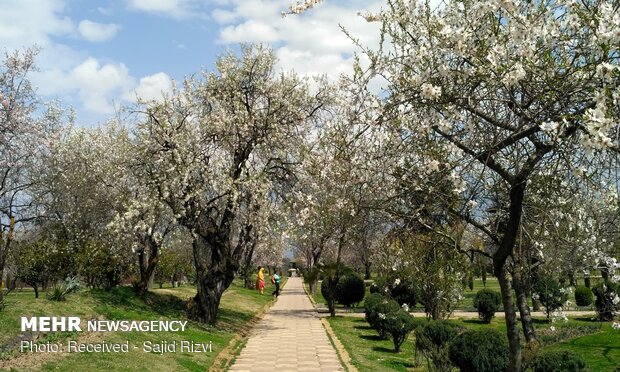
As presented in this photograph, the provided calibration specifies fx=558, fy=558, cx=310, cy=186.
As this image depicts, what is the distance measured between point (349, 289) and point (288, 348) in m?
15.0

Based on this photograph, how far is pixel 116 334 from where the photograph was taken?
12.5 m

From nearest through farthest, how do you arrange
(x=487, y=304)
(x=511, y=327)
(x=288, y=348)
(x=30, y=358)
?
(x=511, y=327), (x=30, y=358), (x=288, y=348), (x=487, y=304)

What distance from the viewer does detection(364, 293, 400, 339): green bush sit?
677 inches

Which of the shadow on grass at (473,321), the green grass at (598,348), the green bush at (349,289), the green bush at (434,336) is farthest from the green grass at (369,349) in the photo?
the green bush at (349,289)

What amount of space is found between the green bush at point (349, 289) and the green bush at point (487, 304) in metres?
7.72

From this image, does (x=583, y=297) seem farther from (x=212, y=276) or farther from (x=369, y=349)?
(x=212, y=276)

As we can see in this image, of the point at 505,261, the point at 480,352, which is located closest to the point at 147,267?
the point at 480,352

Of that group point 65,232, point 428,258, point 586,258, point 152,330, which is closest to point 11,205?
point 65,232

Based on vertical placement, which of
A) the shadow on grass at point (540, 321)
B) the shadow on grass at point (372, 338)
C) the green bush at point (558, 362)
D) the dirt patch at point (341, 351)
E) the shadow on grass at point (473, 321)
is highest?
the green bush at point (558, 362)

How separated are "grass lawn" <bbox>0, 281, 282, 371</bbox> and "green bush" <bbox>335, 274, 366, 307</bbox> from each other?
359 inches

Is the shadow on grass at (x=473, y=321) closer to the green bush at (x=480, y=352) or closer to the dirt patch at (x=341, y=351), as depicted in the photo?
the dirt patch at (x=341, y=351)

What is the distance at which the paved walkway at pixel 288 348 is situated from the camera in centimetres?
1187

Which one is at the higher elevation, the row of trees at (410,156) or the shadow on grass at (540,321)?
the row of trees at (410,156)

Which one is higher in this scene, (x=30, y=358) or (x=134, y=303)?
(x=134, y=303)
